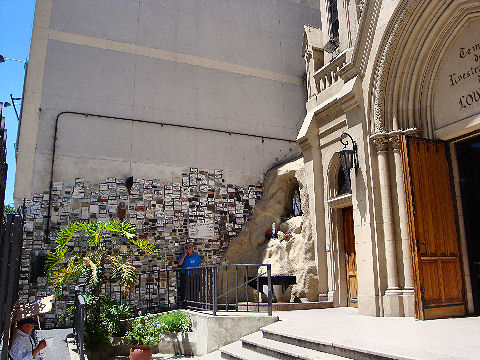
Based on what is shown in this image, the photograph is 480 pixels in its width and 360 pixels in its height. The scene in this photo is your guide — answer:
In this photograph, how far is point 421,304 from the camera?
6.96m

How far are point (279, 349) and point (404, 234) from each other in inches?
132

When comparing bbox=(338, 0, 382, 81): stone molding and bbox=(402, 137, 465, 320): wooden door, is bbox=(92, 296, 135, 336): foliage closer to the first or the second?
bbox=(402, 137, 465, 320): wooden door

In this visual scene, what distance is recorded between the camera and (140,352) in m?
7.46

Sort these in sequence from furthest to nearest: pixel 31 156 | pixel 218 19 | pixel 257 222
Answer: pixel 218 19, pixel 257 222, pixel 31 156

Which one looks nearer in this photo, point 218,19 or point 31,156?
point 31,156

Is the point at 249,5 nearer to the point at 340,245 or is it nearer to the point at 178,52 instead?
the point at 178,52

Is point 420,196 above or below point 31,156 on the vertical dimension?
below

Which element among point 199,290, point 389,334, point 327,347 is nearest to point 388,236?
point 389,334

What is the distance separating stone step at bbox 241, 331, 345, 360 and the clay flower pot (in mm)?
1746

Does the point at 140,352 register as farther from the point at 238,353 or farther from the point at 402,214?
the point at 402,214

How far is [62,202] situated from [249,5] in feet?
31.2

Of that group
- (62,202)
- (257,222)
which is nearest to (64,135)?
(62,202)

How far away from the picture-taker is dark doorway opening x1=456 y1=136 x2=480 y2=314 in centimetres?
761

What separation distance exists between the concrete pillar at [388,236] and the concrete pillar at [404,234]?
0.12m
